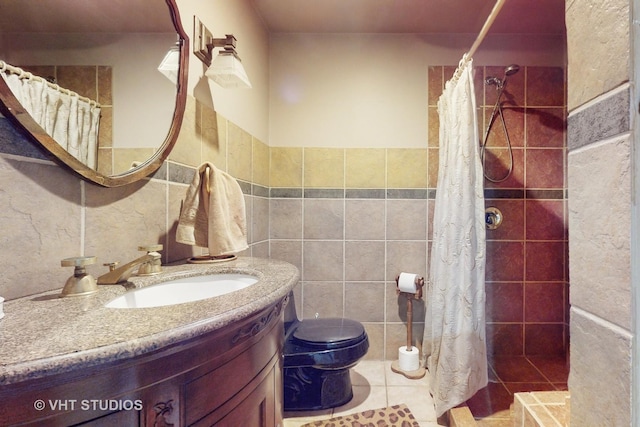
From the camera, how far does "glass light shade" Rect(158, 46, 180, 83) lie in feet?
3.52

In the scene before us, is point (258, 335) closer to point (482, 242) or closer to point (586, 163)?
point (586, 163)

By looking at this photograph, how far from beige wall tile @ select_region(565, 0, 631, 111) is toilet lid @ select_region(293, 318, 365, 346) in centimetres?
137

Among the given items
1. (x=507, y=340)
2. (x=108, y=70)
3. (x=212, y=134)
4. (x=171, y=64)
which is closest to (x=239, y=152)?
(x=212, y=134)

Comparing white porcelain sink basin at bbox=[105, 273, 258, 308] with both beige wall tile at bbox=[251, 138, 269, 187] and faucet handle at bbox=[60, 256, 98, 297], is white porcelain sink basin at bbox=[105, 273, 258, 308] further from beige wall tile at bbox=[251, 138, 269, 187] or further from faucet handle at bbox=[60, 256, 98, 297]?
beige wall tile at bbox=[251, 138, 269, 187]

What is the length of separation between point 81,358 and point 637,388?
681 millimetres

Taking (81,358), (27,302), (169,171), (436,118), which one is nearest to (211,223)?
(169,171)

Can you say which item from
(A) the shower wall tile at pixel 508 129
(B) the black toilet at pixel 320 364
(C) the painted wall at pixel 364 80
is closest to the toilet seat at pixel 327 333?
(B) the black toilet at pixel 320 364

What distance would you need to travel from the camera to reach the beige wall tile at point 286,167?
2.08 meters

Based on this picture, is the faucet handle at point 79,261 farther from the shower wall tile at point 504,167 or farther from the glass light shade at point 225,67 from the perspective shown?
the shower wall tile at point 504,167

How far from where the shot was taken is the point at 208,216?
109cm

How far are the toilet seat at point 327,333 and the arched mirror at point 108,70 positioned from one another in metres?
1.09

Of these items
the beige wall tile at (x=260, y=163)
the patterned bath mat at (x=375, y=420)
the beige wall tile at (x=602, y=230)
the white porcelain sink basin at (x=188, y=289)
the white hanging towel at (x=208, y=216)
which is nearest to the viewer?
the beige wall tile at (x=602, y=230)

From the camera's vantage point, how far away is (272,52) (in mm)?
2092

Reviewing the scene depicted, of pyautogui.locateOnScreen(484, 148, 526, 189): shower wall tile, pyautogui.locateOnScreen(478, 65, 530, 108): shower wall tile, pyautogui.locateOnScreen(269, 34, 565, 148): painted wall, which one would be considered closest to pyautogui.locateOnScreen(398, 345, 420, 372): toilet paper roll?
pyautogui.locateOnScreen(484, 148, 526, 189): shower wall tile
